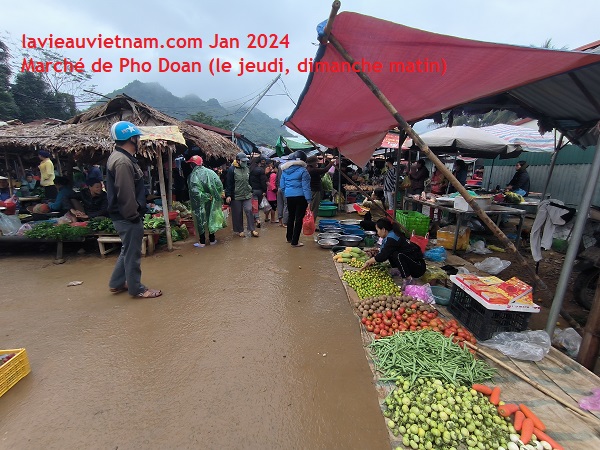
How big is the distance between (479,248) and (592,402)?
468 cm

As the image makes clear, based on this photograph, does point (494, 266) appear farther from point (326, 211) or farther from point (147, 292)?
point (147, 292)

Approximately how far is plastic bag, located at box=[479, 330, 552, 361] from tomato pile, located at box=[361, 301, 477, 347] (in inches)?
8.5

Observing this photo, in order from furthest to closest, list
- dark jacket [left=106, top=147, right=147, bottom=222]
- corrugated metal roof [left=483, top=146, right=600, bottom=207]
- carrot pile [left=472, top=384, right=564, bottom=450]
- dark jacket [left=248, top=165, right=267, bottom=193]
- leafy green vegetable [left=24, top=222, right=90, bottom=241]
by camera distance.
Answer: corrugated metal roof [left=483, top=146, right=600, bottom=207], dark jacket [left=248, top=165, right=267, bottom=193], leafy green vegetable [left=24, top=222, right=90, bottom=241], dark jacket [left=106, top=147, right=147, bottom=222], carrot pile [left=472, top=384, right=564, bottom=450]

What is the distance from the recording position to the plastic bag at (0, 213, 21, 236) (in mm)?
5904

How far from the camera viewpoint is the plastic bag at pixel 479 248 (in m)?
6.34

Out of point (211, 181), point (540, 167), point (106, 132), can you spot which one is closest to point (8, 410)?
point (211, 181)

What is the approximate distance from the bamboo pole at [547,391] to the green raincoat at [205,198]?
17.4ft

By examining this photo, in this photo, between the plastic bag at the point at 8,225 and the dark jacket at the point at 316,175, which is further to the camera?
the dark jacket at the point at 316,175

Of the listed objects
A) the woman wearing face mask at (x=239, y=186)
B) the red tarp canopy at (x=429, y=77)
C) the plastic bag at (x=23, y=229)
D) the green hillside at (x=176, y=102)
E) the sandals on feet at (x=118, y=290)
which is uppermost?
the green hillside at (x=176, y=102)

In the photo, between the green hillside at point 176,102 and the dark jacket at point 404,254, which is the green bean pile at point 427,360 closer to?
the dark jacket at point 404,254

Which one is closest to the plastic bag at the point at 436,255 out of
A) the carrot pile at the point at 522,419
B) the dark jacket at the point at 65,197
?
the carrot pile at the point at 522,419

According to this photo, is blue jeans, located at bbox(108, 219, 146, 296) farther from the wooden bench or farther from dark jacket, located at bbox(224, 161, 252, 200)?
dark jacket, located at bbox(224, 161, 252, 200)

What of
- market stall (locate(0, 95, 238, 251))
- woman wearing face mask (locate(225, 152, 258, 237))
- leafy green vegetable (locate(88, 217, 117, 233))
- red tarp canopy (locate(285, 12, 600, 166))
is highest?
red tarp canopy (locate(285, 12, 600, 166))

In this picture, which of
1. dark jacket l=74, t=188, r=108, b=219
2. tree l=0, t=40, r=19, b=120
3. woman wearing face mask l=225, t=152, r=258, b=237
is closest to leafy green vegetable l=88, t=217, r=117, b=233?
dark jacket l=74, t=188, r=108, b=219
